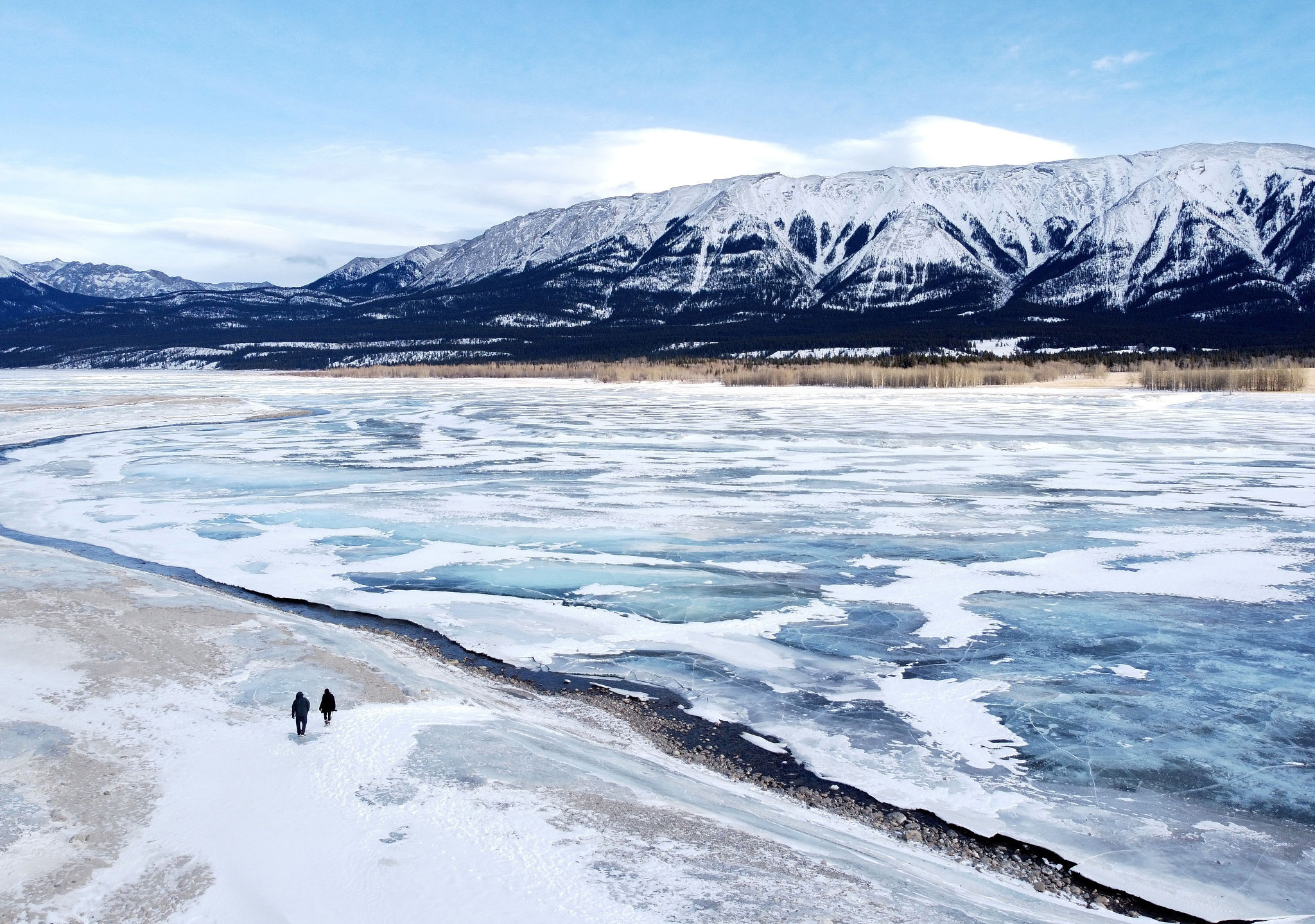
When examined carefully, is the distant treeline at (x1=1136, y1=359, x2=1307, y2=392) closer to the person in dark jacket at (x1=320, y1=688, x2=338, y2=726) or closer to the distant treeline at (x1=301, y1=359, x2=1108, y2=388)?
the distant treeline at (x1=301, y1=359, x2=1108, y2=388)

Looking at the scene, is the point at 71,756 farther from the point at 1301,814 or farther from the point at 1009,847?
the point at 1301,814

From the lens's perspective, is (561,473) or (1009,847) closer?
(1009,847)

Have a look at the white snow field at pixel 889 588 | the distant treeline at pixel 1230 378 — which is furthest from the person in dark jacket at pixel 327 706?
the distant treeline at pixel 1230 378

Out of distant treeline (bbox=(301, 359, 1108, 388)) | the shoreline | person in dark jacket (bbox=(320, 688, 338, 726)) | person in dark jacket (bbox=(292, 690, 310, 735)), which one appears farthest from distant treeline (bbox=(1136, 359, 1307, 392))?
person in dark jacket (bbox=(292, 690, 310, 735))

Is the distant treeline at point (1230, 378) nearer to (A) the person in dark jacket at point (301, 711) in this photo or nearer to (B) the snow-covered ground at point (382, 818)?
(B) the snow-covered ground at point (382, 818)

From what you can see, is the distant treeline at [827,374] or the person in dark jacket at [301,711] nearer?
the person in dark jacket at [301,711]

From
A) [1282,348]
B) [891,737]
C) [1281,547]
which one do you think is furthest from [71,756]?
[1282,348]

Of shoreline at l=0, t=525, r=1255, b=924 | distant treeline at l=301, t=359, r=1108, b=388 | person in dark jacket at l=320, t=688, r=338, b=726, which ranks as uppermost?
distant treeline at l=301, t=359, r=1108, b=388
